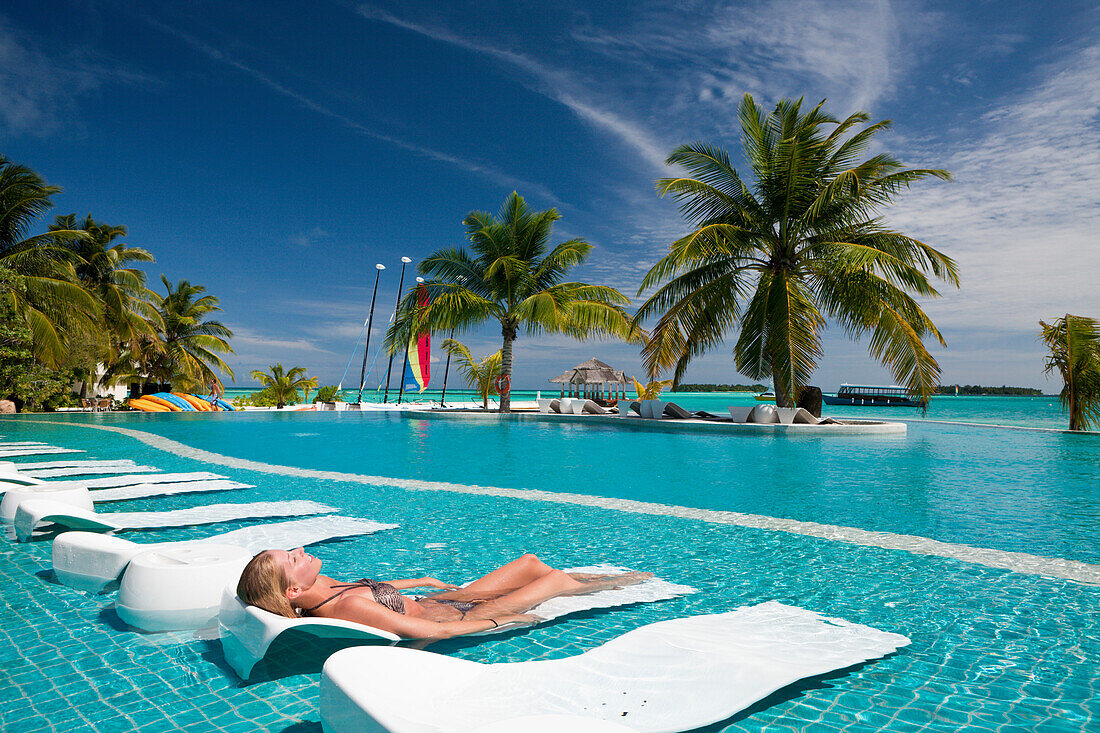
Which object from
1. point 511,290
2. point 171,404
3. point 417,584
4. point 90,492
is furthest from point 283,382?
point 417,584

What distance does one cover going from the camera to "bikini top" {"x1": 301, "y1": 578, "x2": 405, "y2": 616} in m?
2.40

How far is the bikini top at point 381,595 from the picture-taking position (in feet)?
7.88

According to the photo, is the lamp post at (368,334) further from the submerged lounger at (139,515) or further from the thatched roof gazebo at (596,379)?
the submerged lounger at (139,515)

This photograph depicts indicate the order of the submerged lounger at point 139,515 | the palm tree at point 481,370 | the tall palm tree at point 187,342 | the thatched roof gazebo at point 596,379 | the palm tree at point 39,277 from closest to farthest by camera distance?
the submerged lounger at point 139,515 → the palm tree at point 39,277 → the palm tree at point 481,370 → the tall palm tree at point 187,342 → the thatched roof gazebo at point 596,379

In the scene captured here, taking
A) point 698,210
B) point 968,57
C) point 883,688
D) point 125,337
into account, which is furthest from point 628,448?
point 125,337

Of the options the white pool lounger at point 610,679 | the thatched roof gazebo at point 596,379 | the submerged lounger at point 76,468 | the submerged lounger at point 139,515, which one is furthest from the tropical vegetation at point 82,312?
the white pool lounger at point 610,679

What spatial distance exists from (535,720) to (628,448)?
10137mm

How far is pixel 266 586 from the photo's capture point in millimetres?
2279

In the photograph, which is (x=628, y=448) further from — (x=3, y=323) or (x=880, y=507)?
(x=3, y=323)

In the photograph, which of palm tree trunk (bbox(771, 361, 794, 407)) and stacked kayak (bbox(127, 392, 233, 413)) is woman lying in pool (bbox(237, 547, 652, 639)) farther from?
stacked kayak (bbox(127, 392, 233, 413))

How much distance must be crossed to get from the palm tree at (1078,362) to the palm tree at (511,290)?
1072 cm

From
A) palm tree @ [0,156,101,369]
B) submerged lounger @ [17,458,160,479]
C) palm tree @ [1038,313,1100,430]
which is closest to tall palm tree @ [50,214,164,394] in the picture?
palm tree @ [0,156,101,369]

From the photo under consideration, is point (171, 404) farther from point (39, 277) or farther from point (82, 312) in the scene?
point (39, 277)

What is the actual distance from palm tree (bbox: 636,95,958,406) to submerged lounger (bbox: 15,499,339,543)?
10.4 meters
